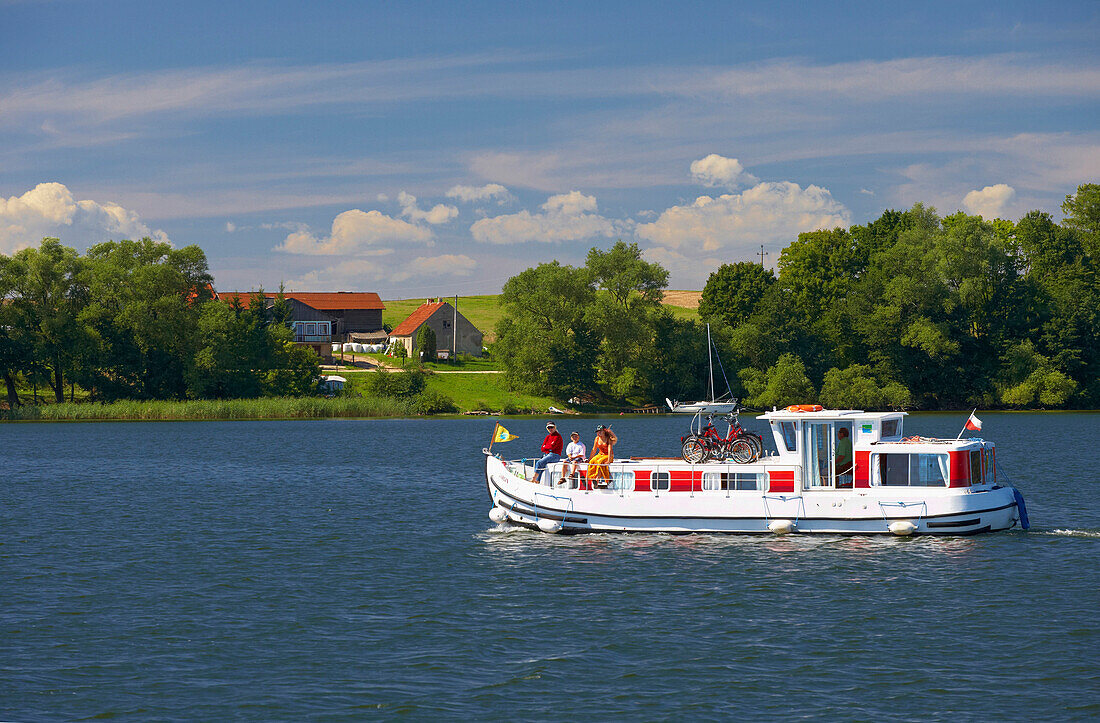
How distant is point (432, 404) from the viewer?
104 meters

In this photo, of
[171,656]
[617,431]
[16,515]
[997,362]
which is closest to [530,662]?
[171,656]

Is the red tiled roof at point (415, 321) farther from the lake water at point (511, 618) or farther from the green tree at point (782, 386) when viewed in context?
the lake water at point (511, 618)

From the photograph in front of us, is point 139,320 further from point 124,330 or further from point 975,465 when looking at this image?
point 975,465

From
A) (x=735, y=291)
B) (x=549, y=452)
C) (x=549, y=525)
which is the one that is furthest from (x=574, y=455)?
(x=735, y=291)

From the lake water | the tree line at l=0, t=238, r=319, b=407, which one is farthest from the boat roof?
the tree line at l=0, t=238, r=319, b=407

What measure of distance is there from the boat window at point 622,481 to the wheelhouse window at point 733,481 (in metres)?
2.36

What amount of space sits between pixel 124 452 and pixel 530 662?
183ft

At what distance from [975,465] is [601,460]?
1159 cm

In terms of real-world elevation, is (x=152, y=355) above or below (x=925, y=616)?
above

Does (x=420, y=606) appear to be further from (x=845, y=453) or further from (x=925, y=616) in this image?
(x=845, y=453)

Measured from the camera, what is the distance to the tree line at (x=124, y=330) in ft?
326

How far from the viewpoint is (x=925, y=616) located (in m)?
24.9

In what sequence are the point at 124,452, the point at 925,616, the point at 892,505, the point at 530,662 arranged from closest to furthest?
the point at 530,662 → the point at 925,616 → the point at 892,505 → the point at 124,452

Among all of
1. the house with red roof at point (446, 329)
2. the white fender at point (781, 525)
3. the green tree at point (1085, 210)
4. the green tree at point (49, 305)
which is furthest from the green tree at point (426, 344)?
the white fender at point (781, 525)
